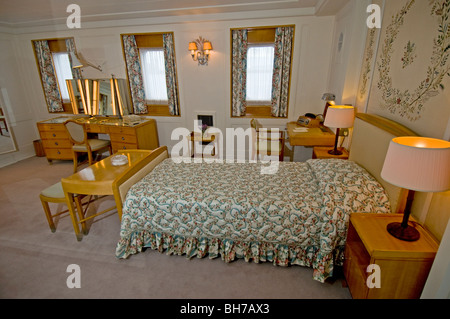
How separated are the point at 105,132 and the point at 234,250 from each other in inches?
143

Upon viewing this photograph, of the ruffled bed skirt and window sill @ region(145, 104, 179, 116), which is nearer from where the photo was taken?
the ruffled bed skirt

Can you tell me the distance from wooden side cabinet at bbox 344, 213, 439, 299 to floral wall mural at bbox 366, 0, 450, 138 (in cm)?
73

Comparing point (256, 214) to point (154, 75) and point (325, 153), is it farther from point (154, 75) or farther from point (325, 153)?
point (154, 75)

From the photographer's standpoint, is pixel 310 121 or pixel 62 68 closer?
pixel 310 121

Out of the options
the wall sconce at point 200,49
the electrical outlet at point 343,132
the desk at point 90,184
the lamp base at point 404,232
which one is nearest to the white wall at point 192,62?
the wall sconce at point 200,49

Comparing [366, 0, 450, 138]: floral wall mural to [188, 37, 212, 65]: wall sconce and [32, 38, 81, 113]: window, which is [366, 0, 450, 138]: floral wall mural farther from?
[32, 38, 81, 113]: window

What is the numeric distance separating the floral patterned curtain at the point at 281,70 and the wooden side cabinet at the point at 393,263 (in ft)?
10.6

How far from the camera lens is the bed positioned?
1.94 meters

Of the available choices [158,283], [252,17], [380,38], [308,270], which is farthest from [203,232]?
[252,17]

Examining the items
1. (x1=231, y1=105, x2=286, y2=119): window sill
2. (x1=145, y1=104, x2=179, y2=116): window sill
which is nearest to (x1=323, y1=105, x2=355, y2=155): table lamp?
(x1=231, y1=105, x2=286, y2=119): window sill

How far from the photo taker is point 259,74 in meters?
4.56

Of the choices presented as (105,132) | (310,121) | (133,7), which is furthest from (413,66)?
(105,132)

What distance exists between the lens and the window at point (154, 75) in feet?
15.7

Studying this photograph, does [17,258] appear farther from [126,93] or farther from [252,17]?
[252,17]
